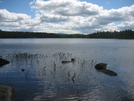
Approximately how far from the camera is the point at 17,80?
13.5 metres

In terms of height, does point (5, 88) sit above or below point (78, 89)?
above

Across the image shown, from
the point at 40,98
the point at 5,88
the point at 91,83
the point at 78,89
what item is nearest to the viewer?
the point at 5,88

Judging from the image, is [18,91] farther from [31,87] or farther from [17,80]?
[17,80]

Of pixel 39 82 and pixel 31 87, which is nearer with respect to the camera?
pixel 31 87

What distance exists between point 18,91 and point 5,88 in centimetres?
216

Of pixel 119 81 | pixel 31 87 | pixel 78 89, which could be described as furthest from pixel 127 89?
pixel 31 87

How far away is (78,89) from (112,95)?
9.64 ft

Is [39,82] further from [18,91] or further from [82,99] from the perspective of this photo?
[82,99]

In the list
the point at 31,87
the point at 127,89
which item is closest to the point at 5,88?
the point at 31,87

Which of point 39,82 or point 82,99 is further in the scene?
point 39,82

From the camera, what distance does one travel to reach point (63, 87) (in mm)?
11477

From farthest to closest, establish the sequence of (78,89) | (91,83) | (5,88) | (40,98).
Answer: (91,83) < (78,89) < (40,98) < (5,88)

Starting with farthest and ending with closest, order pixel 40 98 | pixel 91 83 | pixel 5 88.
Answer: pixel 91 83 → pixel 40 98 → pixel 5 88

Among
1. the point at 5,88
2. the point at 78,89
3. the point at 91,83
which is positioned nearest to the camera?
the point at 5,88
